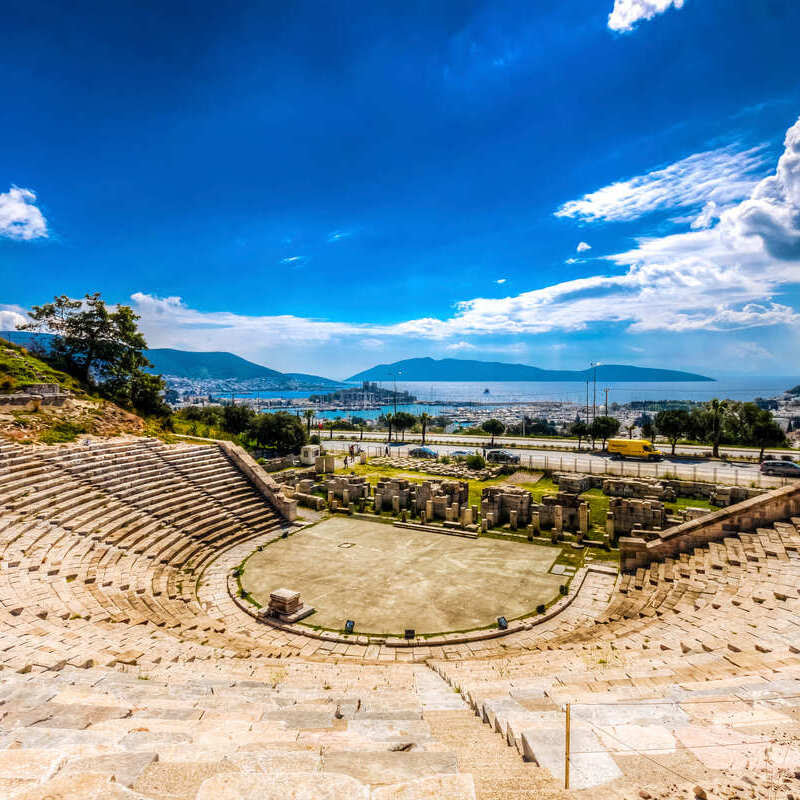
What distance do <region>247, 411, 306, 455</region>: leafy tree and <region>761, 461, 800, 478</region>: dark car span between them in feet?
135

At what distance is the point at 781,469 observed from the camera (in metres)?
35.3

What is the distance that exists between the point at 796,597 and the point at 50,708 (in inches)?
652

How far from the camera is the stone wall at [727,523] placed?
17.0m

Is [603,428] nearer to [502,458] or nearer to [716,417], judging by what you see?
[716,417]

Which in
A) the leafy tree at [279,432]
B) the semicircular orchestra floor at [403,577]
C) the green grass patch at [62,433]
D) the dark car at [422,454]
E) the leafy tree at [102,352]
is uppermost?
the leafy tree at [102,352]

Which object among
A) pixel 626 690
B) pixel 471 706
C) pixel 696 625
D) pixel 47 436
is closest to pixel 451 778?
pixel 471 706

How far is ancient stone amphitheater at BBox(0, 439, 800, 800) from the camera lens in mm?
4996

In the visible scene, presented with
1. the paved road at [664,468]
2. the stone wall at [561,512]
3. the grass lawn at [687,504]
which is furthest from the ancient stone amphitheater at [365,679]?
the paved road at [664,468]

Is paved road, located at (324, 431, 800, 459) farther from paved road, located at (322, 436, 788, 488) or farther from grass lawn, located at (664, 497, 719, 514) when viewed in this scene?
grass lawn, located at (664, 497, 719, 514)

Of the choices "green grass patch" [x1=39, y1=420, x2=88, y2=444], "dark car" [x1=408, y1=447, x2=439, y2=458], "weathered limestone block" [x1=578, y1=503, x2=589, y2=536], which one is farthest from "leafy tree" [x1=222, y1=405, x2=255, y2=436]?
"weathered limestone block" [x1=578, y1=503, x2=589, y2=536]

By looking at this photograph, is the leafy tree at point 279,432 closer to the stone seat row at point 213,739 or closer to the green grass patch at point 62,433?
the green grass patch at point 62,433

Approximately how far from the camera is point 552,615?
14727mm

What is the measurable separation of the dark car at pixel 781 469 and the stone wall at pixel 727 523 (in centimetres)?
2272

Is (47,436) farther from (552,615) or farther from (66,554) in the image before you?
(552,615)
